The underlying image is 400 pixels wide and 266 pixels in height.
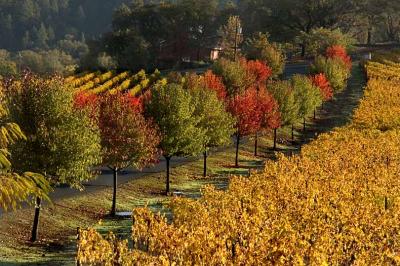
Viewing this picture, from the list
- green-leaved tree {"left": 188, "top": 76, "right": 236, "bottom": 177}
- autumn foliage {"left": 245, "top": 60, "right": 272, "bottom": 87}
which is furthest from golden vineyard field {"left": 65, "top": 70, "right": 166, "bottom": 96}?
green-leaved tree {"left": 188, "top": 76, "right": 236, "bottom": 177}

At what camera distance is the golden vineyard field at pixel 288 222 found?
18109mm

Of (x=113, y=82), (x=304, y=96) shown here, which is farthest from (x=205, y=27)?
(x=304, y=96)

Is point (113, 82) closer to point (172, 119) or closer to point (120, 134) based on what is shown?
point (172, 119)

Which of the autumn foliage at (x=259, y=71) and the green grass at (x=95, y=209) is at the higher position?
the autumn foliage at (x=259, y=71)

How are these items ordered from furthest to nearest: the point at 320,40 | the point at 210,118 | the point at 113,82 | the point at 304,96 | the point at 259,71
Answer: the point at 320,40, the point at 113,82, the point at 259,71, the point at 304,96, the point at 210,118

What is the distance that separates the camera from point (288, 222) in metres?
22.2

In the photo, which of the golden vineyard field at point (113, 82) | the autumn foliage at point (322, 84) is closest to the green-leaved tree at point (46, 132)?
the golden vineyard field at point (113, 82)

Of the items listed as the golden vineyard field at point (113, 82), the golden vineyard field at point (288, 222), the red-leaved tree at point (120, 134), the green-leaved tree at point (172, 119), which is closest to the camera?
the golden vineyard field at point (288, 222)

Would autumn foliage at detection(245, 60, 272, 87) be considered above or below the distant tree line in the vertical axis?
below

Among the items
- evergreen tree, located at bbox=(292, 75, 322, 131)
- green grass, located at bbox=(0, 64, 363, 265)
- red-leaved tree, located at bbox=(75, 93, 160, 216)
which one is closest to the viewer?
green grass, located at bbox=(0, 64, 363, 265)

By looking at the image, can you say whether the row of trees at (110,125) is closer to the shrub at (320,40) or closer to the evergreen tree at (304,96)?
the evergreen tree at (304,96)

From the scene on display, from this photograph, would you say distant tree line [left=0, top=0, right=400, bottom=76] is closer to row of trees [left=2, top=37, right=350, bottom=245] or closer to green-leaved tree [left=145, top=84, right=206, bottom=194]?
row of trees [left=2, top=37, right=350, bottom=245]

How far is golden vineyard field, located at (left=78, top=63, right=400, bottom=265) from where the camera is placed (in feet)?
59.4

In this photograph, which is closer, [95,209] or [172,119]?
[95,209]
